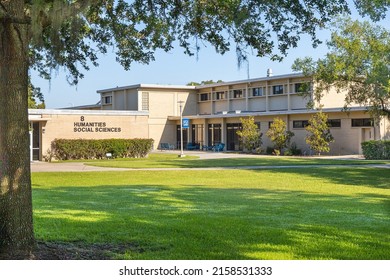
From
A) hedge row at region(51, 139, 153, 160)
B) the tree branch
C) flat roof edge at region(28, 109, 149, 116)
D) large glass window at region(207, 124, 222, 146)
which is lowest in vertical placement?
hedge row at region(51, 139, 153, 160)

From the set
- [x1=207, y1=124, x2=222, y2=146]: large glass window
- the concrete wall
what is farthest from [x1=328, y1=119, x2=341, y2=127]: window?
the concrete wall

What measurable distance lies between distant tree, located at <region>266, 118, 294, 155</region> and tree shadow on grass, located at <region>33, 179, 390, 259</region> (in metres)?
34.7

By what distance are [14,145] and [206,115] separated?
51.7 m

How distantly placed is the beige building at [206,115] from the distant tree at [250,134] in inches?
57.6

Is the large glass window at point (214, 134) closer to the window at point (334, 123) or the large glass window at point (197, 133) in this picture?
the large glass window at point (197, 133)

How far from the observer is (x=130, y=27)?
11.3m

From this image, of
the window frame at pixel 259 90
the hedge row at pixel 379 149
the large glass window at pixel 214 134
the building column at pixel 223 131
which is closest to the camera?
the hedge row at pixel 379 149

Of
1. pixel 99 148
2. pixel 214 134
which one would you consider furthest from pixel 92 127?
pixel 214 134

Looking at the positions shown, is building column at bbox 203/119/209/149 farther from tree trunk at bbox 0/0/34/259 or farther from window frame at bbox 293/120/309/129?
tree trunk at bbox 0/0/34/259

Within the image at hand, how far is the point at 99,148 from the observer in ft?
141

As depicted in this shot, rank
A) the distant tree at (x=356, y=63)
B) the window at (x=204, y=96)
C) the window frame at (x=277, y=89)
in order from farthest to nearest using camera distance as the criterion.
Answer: the window at (x=204, y=96), the window frame at (x=277, y=89), the distant tree at (x=356, y=63)

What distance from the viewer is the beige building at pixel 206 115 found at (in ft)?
143

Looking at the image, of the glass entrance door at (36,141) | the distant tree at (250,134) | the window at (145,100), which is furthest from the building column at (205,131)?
the glass entrance door at (36,141)

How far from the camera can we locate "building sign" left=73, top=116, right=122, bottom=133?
43875 mm
